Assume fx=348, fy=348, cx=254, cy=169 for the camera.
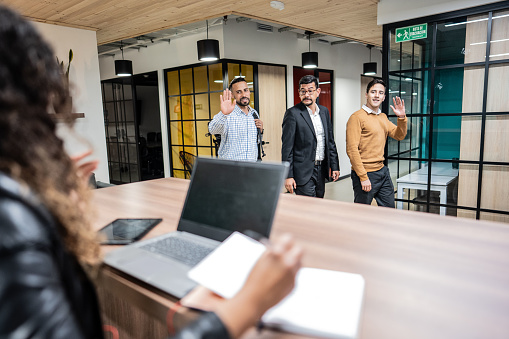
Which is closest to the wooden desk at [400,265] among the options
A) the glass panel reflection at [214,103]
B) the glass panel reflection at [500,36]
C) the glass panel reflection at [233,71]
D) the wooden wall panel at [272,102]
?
the glass panel reflection at [500,36]

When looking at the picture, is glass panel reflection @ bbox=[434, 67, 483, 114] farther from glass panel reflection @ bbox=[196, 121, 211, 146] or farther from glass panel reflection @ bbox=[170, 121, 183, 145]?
glass panel reflection @ bbox=[170, 121, 183, 145]

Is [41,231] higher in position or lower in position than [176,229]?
higher

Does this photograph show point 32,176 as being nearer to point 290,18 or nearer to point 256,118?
point 256,118

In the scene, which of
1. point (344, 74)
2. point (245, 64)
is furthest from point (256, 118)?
point (344, 74)

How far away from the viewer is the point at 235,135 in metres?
3.16

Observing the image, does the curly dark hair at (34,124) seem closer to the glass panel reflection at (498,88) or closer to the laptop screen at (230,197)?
Answer: the laptop screen at (230,197)

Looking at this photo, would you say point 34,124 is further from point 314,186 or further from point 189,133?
point 189,133

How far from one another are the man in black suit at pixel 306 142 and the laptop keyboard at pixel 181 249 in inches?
81.5

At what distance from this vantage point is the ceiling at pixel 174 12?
3318 mm

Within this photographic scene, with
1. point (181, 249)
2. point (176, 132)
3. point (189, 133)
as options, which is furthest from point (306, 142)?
point (176, 132)

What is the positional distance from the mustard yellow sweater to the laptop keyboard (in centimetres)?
228

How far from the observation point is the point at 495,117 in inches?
118

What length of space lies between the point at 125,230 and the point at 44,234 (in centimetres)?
81

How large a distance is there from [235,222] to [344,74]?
21.5 ft
